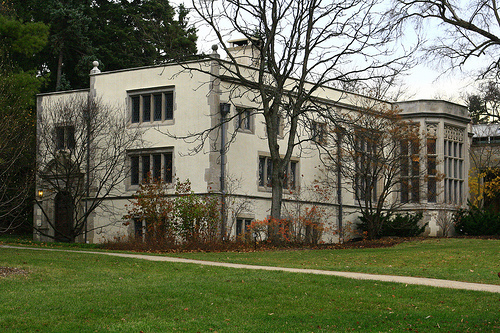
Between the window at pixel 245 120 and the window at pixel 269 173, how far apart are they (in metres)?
1.38

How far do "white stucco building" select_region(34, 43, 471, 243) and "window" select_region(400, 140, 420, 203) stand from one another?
0.33 m

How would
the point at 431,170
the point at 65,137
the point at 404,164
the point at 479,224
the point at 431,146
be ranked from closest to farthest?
the point at 65,137, the point at 404,164, the point at 431,170, the point at 479,224, the point at 431,146

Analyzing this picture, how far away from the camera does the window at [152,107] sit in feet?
84.9

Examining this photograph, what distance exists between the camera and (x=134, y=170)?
1042 inches

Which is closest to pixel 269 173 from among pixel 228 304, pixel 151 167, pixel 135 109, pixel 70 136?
pixel 151 167

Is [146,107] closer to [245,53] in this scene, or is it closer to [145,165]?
[145,165]

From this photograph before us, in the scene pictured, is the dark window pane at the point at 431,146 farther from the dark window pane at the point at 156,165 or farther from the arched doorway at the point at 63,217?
the arched doorway at the point at 63,217

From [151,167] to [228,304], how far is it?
51.5 feet

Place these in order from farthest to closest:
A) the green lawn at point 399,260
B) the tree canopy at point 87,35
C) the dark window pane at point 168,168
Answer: the tree canopy at point 87,35 → the dark window pane at point 168,168 → the green lawn at point 399,260

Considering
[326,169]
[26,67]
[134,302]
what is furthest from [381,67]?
[26,67]

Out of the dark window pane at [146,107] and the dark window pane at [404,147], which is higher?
the dark window pane at [146,107]

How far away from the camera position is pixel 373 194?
3144 centimetres

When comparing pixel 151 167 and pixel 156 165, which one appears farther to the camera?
pixel 156 165

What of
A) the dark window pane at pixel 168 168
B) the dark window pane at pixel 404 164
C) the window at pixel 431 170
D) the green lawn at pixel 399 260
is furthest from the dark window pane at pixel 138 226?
the window at pixel 431 170
